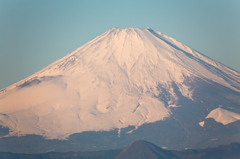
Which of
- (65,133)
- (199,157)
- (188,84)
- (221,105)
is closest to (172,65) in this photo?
(188,84)

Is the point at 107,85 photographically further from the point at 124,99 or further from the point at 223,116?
the point at 223,116

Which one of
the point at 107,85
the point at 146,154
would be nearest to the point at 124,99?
the point at 107,85

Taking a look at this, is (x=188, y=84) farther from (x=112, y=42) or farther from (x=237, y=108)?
(x=112, y=42)

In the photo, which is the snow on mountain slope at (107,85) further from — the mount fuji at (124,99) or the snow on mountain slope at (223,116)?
the snow on mountain slope at (223,116)

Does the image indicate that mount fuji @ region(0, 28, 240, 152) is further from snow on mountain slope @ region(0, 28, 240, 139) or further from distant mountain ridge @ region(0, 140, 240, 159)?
distant mountain ridge @ region(0, 140, 240, 159)

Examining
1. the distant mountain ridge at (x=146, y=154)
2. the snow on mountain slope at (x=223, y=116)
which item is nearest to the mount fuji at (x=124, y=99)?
the snow on mountain slope at (x=223, y=116)

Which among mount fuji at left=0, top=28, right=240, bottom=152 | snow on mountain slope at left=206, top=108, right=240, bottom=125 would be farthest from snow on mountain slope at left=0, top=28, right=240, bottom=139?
snow on mountain slope at left=206, top=108, right=240, bottom=125
